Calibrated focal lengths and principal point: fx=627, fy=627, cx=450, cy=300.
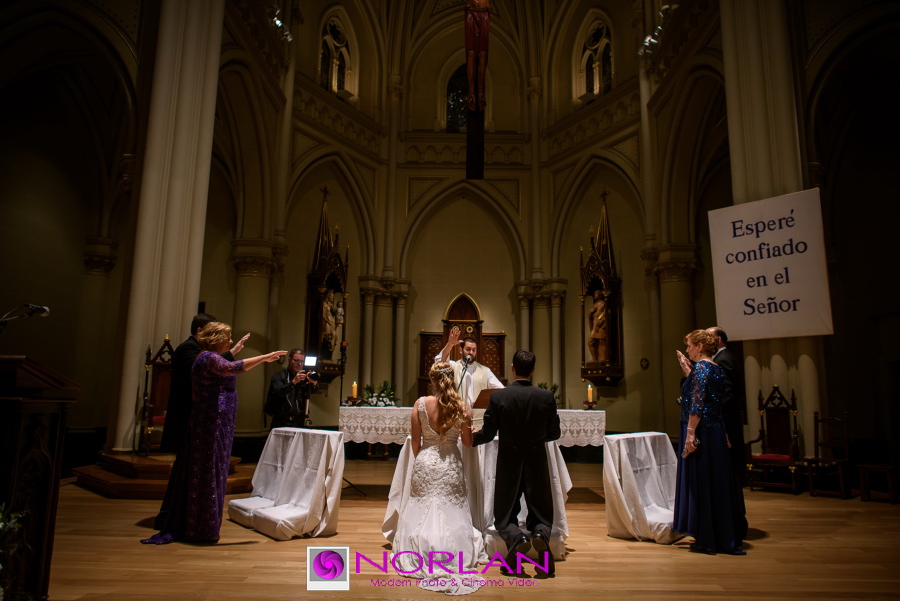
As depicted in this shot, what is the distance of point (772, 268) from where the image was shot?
22.9 ft

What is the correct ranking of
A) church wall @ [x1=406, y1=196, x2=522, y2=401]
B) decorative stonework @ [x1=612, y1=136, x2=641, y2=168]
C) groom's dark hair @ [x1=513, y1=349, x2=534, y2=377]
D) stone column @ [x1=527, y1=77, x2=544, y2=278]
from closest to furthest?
groom's dark hair @ [x1=513, y1=349, x2=534, y2=377]
decorative stonework @ [x1=612, y1=136, x2=641, y2=168]
stone column @ [x1=527, y1=77, x2=544, y2=278]
church wall @ [x1=406, y1=196, x2=522, y2=401]

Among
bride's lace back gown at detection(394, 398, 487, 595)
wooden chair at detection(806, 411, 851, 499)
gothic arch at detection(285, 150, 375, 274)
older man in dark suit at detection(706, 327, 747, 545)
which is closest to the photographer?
bride's lace back gown at detection(394, 398, 487, 595)

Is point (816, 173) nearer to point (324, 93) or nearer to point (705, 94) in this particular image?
point (705, 94)

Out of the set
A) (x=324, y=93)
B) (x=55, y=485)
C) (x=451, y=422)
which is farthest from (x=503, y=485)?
(x=324, y=93)

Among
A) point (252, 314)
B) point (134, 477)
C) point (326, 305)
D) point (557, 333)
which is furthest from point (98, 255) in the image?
point (557, 333)

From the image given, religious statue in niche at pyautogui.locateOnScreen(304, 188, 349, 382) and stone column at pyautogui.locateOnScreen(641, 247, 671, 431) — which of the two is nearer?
stone column at pyautogui.locateOnScreen(641, 247, 671, 431)

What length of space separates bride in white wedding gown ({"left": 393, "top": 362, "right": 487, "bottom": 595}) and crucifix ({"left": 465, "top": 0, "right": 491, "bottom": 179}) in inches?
124

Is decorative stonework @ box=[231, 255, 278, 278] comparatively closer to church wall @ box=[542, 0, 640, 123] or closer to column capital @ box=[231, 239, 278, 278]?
column capital @ box=[231, 239, 278, 278]

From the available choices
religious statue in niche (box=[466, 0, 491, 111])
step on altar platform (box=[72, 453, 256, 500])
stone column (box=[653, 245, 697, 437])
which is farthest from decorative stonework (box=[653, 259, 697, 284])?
step on altar platform (box=[72, 453, 256, 500])

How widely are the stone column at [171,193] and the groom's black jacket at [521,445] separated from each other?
489 cm

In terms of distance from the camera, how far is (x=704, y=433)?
4.52 metres

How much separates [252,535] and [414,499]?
1.58 meters

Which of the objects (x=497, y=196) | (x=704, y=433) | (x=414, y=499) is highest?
(x=497, y=196)

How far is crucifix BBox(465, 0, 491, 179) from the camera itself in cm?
675
